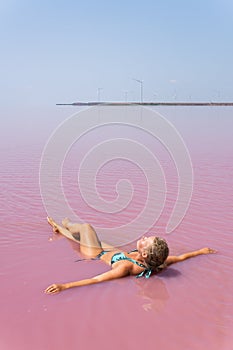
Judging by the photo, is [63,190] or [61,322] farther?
[63,190]

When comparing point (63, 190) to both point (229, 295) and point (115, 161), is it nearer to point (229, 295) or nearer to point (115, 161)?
point (115, 161)

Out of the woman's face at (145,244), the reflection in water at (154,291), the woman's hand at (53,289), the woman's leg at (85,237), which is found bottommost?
the reflection in water at (154,291)

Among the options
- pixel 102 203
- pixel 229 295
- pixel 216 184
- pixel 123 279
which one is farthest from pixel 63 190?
pixel 229 295

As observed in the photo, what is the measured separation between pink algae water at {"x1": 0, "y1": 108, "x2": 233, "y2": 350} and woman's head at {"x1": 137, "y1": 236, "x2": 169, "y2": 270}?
225 mm

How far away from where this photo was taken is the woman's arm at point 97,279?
11.8ft

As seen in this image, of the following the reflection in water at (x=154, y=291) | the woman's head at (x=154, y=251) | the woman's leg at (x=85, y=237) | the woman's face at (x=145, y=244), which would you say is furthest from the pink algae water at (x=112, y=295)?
the woman's face at (x=145, y=244)

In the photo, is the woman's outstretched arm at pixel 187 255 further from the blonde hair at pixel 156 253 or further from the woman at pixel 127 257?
the blonde hair at pixel 156 253

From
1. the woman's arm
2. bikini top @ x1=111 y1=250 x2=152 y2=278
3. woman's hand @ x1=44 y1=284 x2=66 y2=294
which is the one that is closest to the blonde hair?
bikini top @ x1=111 y1=250 x2=152 y2=278

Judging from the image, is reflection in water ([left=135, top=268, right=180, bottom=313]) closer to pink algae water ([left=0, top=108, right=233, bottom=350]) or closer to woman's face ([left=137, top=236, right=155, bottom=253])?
pink algae water ([left=0, top=108, right=233, bottom=350])

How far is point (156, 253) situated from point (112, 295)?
62 cm

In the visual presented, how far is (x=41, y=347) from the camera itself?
2863 millimetres

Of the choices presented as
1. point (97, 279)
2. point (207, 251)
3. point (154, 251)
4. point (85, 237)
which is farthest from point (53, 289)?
point (207, 251)

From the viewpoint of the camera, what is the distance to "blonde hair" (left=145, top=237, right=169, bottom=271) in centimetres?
393

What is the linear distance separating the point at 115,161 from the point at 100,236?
17.8 feet
